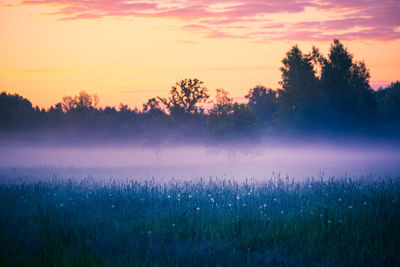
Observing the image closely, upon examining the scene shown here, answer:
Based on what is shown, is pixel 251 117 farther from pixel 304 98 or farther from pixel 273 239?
pixel 273 239

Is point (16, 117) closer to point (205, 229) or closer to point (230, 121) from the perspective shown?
point (230, 121)

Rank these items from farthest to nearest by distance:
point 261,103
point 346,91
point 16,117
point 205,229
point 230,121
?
point 261,103 → point 16,117 → point 346,91 → point 230,121 → point 205,229

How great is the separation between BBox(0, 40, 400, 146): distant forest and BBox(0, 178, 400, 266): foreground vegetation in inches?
1027

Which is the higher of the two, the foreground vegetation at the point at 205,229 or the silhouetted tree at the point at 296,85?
the silhouetted tree at the point at 296,85

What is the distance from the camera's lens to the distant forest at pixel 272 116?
39709 mm

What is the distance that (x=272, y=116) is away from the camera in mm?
57812

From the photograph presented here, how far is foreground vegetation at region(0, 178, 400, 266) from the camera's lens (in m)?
7.09

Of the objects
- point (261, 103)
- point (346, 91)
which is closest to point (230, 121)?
point (346, 91)

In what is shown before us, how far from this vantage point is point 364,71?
183 ft

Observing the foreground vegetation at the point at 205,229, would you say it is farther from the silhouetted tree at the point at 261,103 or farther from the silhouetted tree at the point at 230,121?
the silhouetted tree at the point at 261,103

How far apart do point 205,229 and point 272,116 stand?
50648mm

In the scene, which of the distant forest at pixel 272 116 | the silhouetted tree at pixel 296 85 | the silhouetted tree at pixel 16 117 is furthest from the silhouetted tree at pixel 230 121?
the silhouetted tree at pixel 16 117

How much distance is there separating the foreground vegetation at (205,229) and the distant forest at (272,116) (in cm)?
2609

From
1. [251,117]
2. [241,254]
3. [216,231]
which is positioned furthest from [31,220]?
[251,117]
